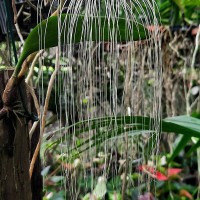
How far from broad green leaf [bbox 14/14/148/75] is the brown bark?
0.21 ft

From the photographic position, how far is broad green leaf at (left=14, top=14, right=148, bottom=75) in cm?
50

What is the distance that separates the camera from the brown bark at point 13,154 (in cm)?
54

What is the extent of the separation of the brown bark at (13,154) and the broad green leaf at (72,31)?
63 millimetres

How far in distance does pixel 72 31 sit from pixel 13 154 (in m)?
0.19

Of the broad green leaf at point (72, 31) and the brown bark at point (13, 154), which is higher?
the broad green leaf at point (72, 31)

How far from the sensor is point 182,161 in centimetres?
219

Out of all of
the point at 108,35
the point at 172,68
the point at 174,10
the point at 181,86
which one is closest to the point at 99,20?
the point at 108,35

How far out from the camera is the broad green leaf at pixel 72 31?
50 cm

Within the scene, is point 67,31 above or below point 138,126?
above

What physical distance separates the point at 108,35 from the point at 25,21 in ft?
2.50

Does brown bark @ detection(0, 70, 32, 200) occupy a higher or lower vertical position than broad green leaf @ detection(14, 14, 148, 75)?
lower

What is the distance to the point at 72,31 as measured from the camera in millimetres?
501

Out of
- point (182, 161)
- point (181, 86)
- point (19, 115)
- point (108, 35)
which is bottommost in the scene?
point (182, 161)

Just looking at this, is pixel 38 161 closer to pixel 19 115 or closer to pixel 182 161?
pixel 19 115
